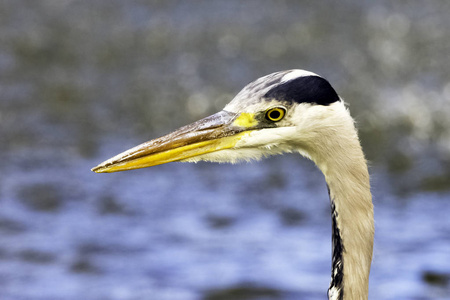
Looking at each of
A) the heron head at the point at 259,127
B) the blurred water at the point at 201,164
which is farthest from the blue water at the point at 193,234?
the heron head at the point at 259,127


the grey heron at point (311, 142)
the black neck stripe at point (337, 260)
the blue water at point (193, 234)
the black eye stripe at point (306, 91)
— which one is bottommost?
the black neck stripe at point (337, 260)

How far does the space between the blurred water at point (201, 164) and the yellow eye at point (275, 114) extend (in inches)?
92.6

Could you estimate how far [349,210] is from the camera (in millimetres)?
3145

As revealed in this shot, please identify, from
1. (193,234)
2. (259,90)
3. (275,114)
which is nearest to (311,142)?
(275,114)

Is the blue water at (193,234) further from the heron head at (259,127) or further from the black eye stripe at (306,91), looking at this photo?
the black eye stripe at (306,91)

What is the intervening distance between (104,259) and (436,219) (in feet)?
8.63

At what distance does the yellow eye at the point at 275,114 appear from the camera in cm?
313

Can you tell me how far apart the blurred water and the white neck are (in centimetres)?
211

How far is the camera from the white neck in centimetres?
312

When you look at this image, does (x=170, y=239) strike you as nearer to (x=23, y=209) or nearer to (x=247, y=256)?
(x=247, y=256)

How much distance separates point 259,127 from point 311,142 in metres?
0.22

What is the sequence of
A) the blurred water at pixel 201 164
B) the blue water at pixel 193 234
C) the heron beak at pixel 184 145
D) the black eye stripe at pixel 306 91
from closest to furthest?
the black eye stripe at pixel 306 91 < the heron beak at pixel 184 145 < the blue water at pixel 193 234 < the blurred water at pixel 201 164

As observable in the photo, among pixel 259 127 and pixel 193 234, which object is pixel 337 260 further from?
pixel 193 234

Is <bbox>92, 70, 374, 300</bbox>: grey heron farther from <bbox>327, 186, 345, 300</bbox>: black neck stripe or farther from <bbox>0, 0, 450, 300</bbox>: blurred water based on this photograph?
<bbox>0, 0, 450, 300</bbox>: blurred water
